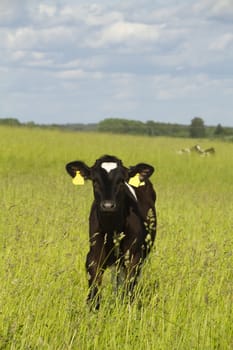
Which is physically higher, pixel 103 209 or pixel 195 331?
pixel 103 209

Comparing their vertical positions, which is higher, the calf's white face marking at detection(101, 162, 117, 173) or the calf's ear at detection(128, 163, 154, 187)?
the calf's white face marking at detection(101, 162, 117, 173)

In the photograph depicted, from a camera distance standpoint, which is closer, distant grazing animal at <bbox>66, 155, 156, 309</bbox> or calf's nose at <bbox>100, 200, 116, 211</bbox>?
calf's nose at <bbox>100, 200, 116, 211</bbox>

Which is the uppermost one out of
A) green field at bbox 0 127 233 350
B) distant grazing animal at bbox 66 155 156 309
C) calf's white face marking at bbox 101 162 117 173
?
calf's white face marking at bbox 101 162 117 173

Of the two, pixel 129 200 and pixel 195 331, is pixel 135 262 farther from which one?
pixel 195 331

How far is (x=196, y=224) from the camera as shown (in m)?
9.66

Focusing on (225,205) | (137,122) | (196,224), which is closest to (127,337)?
(196,224)

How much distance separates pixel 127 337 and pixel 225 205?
29.5ft

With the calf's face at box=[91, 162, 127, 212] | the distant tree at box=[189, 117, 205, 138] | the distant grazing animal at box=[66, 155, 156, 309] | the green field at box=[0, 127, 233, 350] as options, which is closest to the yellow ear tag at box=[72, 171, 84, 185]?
the distant grazing animal at box=[66, 155, 156, 309]

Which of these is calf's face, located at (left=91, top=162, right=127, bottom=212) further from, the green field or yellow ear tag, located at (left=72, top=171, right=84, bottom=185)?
the green field

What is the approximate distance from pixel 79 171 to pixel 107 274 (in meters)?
0.99

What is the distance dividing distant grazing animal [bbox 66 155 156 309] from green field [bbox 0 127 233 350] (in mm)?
183

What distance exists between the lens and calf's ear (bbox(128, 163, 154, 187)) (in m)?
5.32

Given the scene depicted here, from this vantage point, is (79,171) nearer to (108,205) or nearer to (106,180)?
(106,180)

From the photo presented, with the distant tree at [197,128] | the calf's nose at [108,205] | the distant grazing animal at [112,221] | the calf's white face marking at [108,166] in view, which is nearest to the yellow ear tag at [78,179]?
the distant grazing animal at [112,221]
